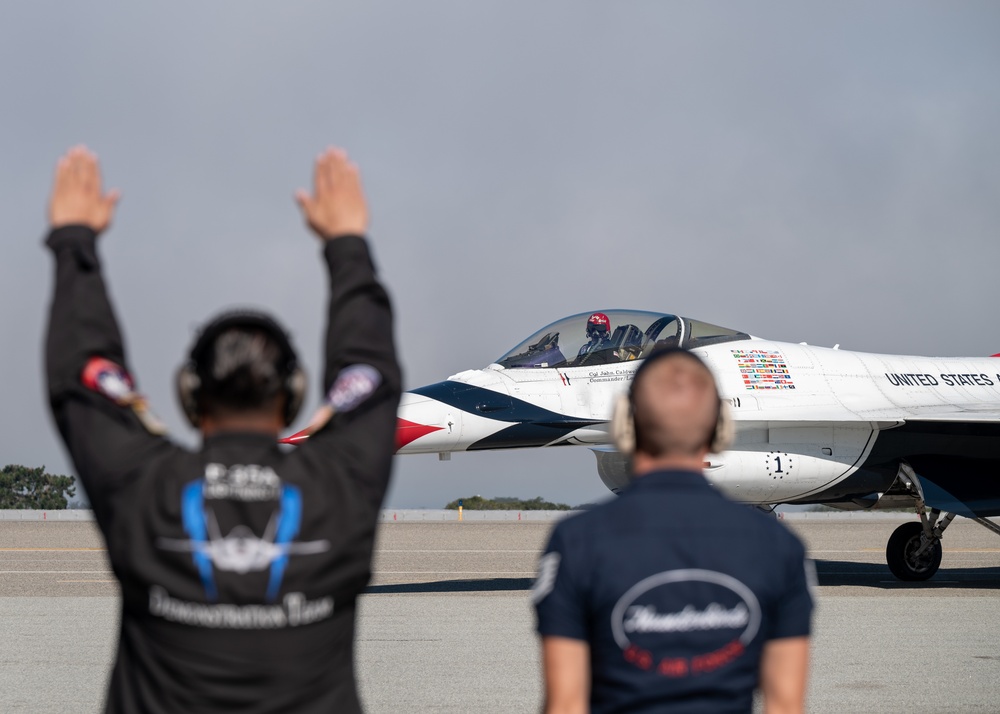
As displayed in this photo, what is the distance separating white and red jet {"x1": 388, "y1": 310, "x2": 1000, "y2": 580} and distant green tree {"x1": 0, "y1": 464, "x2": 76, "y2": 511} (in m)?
36.0

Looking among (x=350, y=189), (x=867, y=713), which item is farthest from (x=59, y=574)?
(x=350, y=189)

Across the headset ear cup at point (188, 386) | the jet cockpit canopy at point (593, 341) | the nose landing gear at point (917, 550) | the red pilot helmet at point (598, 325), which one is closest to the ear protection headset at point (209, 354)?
the headset ear cup at point (188, 386)

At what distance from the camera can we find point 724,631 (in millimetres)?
2295

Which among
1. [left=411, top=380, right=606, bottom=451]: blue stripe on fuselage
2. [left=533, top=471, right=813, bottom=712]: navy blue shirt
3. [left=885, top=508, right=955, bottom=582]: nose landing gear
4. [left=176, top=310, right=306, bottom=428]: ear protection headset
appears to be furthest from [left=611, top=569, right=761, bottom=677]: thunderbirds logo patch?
[left=885, top=508, right=955, bottom=582]: nose landing gear

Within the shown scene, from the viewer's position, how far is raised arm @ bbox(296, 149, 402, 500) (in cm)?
221

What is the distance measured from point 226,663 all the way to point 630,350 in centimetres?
1142

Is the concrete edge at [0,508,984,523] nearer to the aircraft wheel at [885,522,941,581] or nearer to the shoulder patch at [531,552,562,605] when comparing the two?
the aircraft wheel at [885,522,941,581]

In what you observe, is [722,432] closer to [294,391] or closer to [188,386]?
[294,391]

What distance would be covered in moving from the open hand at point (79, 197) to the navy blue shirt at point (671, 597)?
120 cm

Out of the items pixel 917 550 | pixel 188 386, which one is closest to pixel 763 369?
pixel 917 550

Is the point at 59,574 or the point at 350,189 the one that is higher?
the point at 350,189

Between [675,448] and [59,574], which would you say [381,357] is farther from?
[59,574]

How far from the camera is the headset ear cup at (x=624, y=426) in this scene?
2.54 meters

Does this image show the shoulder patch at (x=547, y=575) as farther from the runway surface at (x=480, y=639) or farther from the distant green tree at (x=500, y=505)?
the distant green tree at (x=500, y=505)
